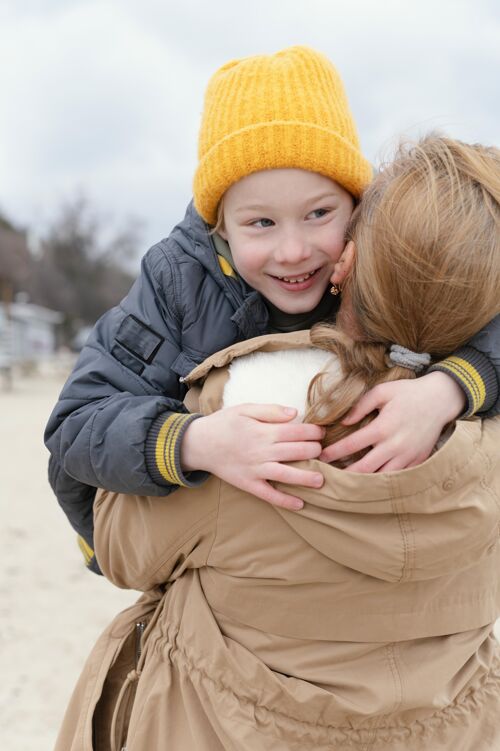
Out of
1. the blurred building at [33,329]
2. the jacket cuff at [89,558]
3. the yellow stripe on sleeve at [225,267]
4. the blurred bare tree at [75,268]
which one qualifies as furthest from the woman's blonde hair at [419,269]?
the blurred bare tree at [75,268]

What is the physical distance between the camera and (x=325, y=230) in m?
1.75

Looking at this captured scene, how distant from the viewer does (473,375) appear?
4.55 ft

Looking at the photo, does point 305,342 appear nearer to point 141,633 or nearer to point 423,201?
point 423,201

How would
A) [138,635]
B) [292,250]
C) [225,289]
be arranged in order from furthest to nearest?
[225,289], [292,250], [138,635]

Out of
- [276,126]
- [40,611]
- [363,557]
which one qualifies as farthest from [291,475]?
[40,611]

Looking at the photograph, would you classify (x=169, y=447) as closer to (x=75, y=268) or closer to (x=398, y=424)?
(x=398, y=424)

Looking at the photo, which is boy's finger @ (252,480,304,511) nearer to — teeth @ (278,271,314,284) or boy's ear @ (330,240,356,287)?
boy's ear @ (330,240,356,287)

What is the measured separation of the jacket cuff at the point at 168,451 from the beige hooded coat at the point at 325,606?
0.04 meters

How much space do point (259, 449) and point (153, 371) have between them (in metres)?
0.45

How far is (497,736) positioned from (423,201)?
3.26 ft

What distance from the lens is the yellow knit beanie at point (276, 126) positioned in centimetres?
175

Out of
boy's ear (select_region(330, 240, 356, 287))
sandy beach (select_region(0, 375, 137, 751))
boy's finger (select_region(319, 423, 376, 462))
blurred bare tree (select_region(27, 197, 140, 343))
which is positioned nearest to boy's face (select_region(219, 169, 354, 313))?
boy's ear (select_region(330, 240, 356, 287))

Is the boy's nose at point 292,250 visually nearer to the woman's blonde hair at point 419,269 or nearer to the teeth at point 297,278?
the teeth at point 297,278

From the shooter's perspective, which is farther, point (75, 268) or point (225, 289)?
point (75, 268)
